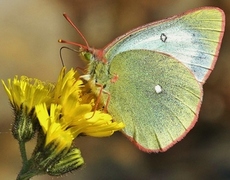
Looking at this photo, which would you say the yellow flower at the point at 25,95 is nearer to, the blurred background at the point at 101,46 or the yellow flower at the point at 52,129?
the yellow flower at the point at 52,129

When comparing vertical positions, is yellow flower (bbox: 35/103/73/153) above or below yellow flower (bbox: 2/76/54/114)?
below

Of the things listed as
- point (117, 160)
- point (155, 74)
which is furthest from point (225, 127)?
point (155, 74)

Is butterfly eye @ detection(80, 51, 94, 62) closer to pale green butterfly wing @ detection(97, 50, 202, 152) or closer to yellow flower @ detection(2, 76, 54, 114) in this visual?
pale green butterfly wing @ detection(97, 50, 202, 152)

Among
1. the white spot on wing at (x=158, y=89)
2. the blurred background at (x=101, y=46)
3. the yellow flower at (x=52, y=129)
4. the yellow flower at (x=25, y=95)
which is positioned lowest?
the blurred background at (x=101, y=46)

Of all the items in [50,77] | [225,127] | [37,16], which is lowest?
[225,127]

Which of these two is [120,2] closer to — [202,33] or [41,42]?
[41,42]

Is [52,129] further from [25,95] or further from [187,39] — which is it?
[187,39]

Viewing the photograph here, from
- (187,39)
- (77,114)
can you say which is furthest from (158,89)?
(77,114)

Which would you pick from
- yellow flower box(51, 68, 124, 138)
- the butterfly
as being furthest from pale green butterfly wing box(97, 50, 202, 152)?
yellow flower box(51, 68, 124, 138)

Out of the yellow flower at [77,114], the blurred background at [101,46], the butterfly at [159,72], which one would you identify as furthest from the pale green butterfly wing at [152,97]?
the blurred background at [101,46]
